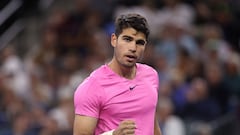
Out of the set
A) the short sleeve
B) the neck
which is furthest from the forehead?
the short sleeve

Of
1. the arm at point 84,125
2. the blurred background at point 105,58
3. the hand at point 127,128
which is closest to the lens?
the hand at point 127,128

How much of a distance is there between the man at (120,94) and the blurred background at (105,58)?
3.67m

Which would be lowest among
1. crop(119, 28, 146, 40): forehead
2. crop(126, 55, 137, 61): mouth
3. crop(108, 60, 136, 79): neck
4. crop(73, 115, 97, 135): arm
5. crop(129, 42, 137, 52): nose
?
crop(73, 115, 97, 135): arm

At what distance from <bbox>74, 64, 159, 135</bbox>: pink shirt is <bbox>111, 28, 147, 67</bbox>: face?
0.59 feet

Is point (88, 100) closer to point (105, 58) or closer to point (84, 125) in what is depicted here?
point (84, 125)

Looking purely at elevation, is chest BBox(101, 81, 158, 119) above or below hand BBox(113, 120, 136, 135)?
above

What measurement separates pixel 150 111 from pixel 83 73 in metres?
5.17

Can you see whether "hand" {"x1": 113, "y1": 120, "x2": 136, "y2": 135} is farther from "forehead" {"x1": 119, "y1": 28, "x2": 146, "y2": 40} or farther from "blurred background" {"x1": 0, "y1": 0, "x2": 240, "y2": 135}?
"blurred background" {"x1": 0, "y1": 0, "x2": 240, "y2": 135}

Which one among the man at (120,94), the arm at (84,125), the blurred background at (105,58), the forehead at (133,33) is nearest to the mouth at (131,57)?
the man at (120,94)

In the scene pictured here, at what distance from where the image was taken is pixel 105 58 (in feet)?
35.1

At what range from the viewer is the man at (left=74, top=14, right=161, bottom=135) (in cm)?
506

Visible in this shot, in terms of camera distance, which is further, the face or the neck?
the neck

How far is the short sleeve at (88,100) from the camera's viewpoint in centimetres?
504

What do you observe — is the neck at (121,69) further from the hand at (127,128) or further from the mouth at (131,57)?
the hand at (127,128)
